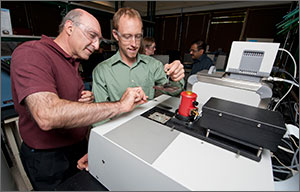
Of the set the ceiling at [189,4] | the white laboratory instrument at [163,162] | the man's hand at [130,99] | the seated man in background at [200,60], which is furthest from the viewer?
the ceiling at [189,4]

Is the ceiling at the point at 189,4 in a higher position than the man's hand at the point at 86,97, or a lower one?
higher

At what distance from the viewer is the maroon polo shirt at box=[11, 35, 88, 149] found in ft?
1.77

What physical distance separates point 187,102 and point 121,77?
1.99ft

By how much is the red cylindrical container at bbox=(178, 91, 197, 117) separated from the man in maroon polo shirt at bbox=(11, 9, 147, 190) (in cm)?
21

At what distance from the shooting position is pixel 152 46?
247 cm

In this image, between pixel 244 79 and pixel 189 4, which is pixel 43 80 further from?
pixel 189 4

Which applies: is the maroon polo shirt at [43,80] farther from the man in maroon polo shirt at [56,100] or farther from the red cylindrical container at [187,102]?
the red cylindrical container at [187,102]

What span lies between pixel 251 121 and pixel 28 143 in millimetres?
1126

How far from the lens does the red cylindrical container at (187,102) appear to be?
0.58 m

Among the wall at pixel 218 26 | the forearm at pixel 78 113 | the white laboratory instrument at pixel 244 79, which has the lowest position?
the forearm at pixel 78 113

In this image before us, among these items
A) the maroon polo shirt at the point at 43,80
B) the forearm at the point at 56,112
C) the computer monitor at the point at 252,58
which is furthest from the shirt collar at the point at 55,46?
the computer monitor at the point at 252,58

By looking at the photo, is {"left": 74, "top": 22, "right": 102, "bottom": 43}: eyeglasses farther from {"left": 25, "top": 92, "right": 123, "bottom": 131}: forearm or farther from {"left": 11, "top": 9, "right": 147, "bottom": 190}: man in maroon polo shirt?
{"left": 25, "top": 92, "right": 123, "bottom": 131}: forearm

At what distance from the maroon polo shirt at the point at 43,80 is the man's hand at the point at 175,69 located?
566 millimetres

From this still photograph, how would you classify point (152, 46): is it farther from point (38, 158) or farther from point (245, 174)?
point (245, 174)
